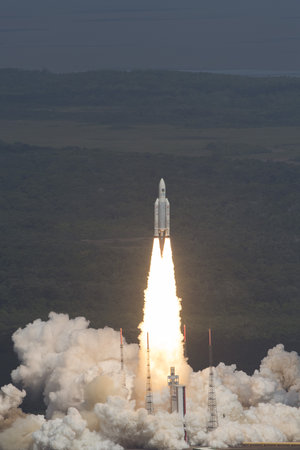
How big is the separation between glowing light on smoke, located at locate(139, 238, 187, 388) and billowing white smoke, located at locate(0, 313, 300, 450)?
7.12 ft

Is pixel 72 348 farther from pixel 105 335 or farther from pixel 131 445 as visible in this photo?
pixel 131 445

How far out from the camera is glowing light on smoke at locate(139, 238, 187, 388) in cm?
10394

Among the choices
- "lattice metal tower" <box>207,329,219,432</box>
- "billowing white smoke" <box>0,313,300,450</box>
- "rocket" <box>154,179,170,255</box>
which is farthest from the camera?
"lattice metal tower" <box>207,329,219,432</box>

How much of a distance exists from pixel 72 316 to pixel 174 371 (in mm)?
92204

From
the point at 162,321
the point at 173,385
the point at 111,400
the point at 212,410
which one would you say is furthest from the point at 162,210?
the point at 212,410

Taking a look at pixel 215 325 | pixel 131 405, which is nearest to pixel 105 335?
pixel 131 405

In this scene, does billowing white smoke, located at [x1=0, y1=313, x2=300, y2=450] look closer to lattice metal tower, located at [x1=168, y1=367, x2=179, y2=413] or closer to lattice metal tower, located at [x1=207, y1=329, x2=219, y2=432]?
lattice metal tower, located at [x1=207, y1=329, x2=219, y2=432]

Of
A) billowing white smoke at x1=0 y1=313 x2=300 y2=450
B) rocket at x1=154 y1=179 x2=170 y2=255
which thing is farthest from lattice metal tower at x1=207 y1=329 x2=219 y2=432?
rocket at x1=154 y1=179 x2=170 y2=255

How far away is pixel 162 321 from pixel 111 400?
9747mm

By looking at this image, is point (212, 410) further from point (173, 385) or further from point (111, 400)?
point (111, 400)

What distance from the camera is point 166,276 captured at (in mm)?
109312

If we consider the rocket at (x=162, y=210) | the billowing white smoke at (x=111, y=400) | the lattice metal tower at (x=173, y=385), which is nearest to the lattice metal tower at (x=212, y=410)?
the billowing white smoke at (x=111, y=400)

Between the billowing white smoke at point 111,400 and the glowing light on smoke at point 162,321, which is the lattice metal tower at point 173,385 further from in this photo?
the glowing light on smoke at point 162,321

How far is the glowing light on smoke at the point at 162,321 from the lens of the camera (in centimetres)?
10394
